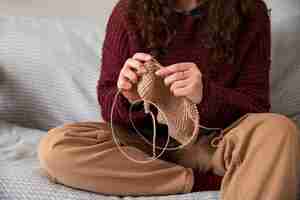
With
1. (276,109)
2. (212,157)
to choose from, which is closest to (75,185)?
(212,157)

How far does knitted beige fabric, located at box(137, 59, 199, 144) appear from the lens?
1021mm

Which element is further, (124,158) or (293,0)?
(293,0)

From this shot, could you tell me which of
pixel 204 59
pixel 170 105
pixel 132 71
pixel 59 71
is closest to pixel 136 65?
pixel 132 71

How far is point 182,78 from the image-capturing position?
101 cm

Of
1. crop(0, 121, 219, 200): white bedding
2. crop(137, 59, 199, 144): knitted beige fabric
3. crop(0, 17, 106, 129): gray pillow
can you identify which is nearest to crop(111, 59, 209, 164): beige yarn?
crop(137, 59, 199, 144): knitted beige fabric

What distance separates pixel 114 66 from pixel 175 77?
23 cm

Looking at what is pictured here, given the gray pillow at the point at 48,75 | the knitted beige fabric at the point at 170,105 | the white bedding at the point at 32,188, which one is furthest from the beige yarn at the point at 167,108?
the gray pillow at the point at 48,75

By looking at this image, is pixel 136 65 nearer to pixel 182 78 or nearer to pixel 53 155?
pixel 182 78

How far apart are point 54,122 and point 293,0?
0.70 meters

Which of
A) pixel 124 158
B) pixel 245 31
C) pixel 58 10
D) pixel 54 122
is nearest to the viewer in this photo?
pixel 124 158

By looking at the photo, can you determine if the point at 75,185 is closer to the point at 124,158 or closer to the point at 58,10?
the point at 124,158

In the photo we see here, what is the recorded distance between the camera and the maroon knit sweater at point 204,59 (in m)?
1.17

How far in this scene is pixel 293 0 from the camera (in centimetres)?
144

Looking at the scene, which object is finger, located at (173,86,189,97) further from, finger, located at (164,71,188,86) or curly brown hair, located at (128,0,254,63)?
curly brown hair, located at (128,0,254,63)
